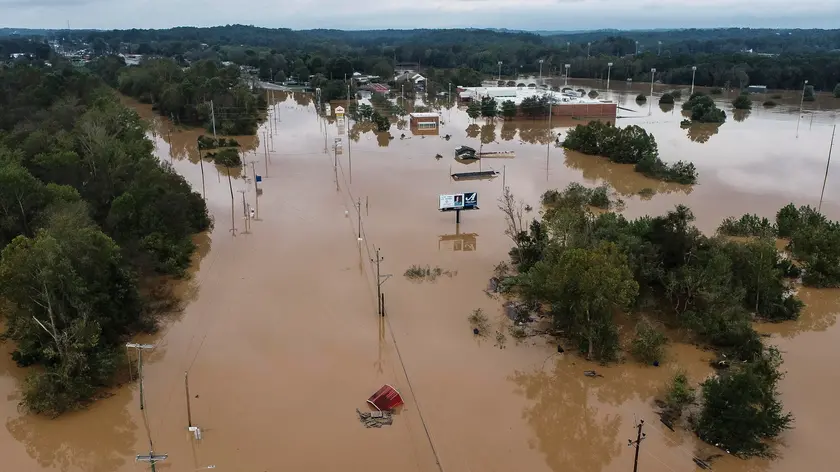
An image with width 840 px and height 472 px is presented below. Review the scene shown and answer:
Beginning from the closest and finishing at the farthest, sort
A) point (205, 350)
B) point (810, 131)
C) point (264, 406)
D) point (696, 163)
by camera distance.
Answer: point (264, 406)
point (205, 350)
point (696, 163)
point (810, 131)

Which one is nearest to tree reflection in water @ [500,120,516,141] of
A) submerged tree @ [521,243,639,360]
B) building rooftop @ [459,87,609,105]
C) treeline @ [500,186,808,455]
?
building rooftop @ [459,87,609,105]

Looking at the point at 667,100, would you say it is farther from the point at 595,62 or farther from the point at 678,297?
the point at 678,297

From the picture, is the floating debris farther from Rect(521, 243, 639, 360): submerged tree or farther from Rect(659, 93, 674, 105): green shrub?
Rect(659, 93, 674, 105): green shrub

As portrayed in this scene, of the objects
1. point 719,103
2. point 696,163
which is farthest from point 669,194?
point 719,103

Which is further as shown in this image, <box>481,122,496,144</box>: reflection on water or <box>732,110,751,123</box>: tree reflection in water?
<box>732,110,751,123</box>: tree reflection in water

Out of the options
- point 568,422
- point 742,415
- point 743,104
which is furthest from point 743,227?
point 743,104

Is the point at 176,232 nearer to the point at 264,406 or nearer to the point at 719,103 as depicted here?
the point at 264,406
